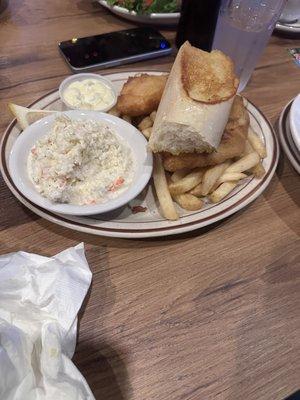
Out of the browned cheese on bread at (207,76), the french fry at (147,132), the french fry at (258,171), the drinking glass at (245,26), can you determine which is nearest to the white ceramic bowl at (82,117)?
the french fry at (147,132)

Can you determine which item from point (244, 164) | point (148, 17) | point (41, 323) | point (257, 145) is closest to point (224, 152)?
point (244, 164)

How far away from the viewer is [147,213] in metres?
1.22

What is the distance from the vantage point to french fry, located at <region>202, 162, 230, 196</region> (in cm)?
121

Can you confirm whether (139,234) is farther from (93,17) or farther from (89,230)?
(93,17)

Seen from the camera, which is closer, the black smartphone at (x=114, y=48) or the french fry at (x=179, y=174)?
the french fry at (x=179, y=174)

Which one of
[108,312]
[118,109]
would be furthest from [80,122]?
[108,312]

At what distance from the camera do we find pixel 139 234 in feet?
3.62

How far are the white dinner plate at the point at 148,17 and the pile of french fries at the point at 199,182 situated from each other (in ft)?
3.09

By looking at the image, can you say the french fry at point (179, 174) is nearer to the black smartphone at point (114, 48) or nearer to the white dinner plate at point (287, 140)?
the white dinner plate at point (287, 140)

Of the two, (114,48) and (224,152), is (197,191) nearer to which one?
(224,152)

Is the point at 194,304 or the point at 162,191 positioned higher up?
the point at 162,191

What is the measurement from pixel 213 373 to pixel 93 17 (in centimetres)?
184

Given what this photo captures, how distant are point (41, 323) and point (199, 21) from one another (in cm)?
141

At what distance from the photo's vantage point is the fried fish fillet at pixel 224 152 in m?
1.22
